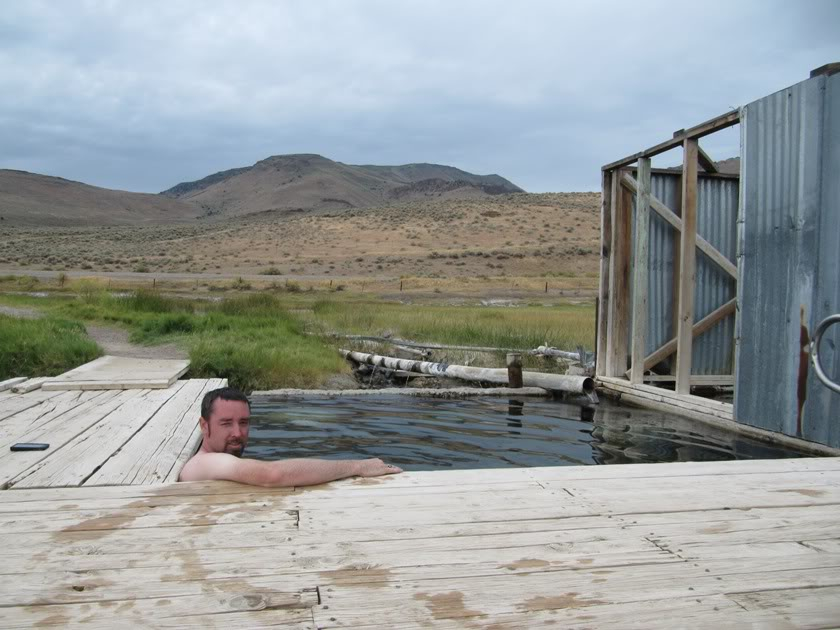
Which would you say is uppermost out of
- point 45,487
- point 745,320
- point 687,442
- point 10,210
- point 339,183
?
point 339,183

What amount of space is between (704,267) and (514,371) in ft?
9.86

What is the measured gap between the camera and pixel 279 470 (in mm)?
3635

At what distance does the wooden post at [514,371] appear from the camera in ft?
35.8

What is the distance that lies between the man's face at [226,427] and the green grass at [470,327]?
1017cm

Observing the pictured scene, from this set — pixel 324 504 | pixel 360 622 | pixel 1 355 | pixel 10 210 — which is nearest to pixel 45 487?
pixel 324 504

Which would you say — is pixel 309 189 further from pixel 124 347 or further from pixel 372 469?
pixel 372 469

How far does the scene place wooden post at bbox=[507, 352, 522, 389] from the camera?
10.9m

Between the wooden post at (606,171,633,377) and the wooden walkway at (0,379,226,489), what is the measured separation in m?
5.67

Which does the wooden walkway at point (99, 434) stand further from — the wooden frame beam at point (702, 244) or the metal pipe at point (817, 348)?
the wooden frame beam at point (702, 244)

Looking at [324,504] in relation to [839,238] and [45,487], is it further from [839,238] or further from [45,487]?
[839,238]

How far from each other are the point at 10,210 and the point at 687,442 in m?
113

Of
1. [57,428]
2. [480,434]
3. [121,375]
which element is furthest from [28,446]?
[480,434]

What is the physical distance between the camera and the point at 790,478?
4.12 m

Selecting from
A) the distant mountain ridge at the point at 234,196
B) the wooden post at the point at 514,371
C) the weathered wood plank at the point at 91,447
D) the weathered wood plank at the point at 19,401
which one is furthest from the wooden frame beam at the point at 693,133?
the distant mountain ridge at the point at 234,196
